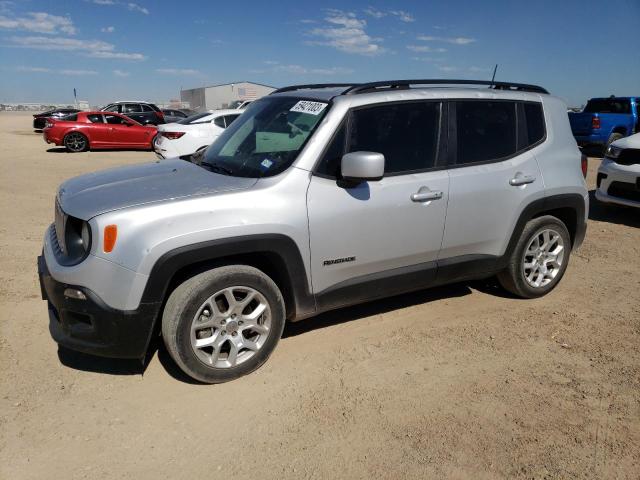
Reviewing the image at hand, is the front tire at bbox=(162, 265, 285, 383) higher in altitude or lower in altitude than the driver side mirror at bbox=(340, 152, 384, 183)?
lower

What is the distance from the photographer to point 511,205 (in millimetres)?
3953

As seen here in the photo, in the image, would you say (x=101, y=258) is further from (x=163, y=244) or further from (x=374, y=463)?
(x=374, y=463)

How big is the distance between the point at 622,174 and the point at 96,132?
14898 mm

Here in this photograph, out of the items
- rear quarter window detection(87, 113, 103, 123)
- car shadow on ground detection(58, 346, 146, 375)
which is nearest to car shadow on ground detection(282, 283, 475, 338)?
car shadow on ground detection(58, 346, 146, 375)

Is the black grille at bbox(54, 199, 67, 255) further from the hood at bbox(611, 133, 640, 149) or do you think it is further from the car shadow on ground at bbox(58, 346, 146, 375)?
the hood at bbox(611, 133, 640, 149)

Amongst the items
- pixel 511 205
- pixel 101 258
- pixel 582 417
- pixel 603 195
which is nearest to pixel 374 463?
pixel 582 417

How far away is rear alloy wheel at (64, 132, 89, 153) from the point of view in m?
15.7

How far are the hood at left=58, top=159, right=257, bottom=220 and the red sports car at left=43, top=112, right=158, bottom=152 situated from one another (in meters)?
13.8

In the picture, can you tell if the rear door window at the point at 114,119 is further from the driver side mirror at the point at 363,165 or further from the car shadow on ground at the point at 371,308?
the driver side mirror at the point at 363,165

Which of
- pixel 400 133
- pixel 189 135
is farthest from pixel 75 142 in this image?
pixel 400 133

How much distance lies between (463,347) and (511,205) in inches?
47.6

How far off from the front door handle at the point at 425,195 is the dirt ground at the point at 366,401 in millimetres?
Result: 1067

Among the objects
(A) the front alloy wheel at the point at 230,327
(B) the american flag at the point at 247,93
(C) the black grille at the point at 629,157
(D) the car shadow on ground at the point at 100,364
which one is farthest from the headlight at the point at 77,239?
(B) the american flag at the point at 247,93

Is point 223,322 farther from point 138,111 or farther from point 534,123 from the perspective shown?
point 138,111
